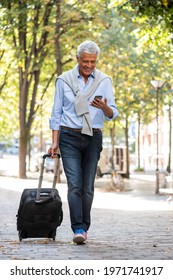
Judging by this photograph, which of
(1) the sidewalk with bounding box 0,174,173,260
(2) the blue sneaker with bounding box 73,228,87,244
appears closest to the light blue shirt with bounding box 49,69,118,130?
(2) the blue sneaker with bounding box 73,228,87,244

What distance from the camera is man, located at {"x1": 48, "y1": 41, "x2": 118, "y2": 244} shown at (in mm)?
7707

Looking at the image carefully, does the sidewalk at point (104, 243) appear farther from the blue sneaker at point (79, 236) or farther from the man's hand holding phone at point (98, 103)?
the man's hand holding phone at point (98, 103)

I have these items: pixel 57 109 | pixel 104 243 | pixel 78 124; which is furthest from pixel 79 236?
pixel 57 109

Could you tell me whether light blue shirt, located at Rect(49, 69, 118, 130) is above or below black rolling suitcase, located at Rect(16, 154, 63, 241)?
above

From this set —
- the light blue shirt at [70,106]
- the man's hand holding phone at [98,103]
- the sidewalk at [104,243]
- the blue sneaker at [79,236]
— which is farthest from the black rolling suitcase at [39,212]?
the man's hand holding phone at [98,103]

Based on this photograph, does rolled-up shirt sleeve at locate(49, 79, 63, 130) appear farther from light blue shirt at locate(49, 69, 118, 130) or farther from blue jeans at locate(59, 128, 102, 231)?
blue jeans at locate(59, 128, 102, 231)

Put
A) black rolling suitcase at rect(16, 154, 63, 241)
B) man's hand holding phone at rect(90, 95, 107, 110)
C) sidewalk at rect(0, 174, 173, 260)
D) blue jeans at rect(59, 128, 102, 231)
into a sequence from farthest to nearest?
1. black rolling suitcase at rect(16, 154, 63, 241)
2. blue jeans at rect(59, 128, 102, 231)
3. man's hand holding phone at rect(90, 95, 107, 110)
4. sidewalk at rect(0, 174, 173, 260)

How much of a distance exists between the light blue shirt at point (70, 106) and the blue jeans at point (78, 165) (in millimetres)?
96

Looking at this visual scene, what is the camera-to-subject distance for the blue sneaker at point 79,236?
7670mm

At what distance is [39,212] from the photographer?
7938 millimetres

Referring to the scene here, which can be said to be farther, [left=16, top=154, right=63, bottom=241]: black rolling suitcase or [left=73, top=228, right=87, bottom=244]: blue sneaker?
[left=16, top=154, right=63, bottom=241]: black rolling suitcase

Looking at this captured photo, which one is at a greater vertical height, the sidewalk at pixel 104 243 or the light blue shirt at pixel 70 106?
the light blue shirt at pixel 70 106

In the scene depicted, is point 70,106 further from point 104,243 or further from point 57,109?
point 104,243

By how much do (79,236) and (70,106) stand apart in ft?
4.08
